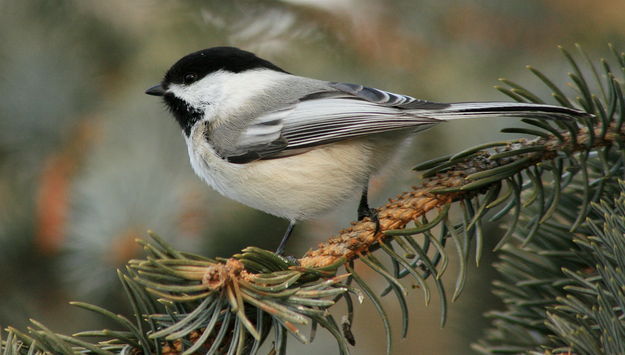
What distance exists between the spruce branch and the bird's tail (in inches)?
1.0

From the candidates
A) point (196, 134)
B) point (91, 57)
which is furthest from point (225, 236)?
point (91, 57)

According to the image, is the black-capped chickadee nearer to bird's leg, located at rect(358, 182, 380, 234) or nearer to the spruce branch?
bird's leg, located at rect(358, 182, 380, 234)

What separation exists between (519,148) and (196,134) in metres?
0.88

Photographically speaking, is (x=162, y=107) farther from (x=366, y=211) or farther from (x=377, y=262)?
(x=377, y=262)

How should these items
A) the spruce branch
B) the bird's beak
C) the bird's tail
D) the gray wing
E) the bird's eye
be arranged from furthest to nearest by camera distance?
the bird's eye, the bird's beak, the gray wing, the bird's tail, the spruce branch

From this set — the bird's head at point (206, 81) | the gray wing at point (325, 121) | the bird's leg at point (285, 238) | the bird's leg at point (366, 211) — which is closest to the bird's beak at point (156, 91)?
the bird's head at point (206, 81)

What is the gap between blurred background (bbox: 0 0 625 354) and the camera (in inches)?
56.0

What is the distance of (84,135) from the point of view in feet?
5.12

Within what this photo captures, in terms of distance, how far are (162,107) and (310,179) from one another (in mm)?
521

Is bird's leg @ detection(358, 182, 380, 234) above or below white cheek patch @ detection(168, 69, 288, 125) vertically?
below

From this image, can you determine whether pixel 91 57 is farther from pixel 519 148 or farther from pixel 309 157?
pixel 519 148

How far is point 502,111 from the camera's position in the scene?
42.4 inches

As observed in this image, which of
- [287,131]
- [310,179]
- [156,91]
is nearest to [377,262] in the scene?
[310,179]

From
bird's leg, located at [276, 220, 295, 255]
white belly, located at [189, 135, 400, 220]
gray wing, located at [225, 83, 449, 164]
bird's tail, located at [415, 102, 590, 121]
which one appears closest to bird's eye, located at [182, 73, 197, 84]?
gray wing, located at [225, 83, 449, 164]
